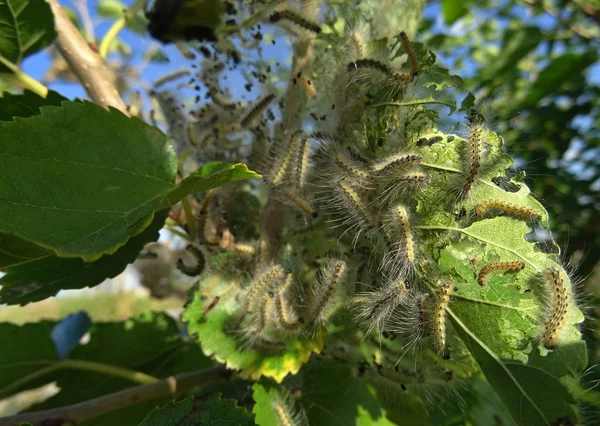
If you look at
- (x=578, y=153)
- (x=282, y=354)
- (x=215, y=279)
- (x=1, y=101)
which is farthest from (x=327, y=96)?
(x=578, y=153)

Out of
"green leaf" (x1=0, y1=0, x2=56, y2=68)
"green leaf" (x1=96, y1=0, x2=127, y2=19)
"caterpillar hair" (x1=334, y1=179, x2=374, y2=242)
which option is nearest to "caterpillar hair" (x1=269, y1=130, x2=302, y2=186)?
"caterpillar hair" (x1=334, y1=179, x2=374, y2=242)

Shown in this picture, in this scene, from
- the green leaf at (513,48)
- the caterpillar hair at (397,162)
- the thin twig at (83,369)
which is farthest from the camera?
the green leaf at (513,48)

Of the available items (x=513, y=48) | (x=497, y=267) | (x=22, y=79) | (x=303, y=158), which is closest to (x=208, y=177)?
(x=303, y=158)

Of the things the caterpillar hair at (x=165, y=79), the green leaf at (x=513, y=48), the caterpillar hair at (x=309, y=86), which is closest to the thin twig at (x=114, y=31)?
the caterpillar hair at (x=165, y=79)

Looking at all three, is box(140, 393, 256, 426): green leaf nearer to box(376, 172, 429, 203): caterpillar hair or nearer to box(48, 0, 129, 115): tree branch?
box(376, 172, 429, 203): caterpillar hair

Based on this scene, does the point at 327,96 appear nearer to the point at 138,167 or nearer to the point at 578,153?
the point at 138,167

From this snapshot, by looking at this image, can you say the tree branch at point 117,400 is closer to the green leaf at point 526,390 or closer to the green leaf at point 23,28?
the green leaf at point 526,390
